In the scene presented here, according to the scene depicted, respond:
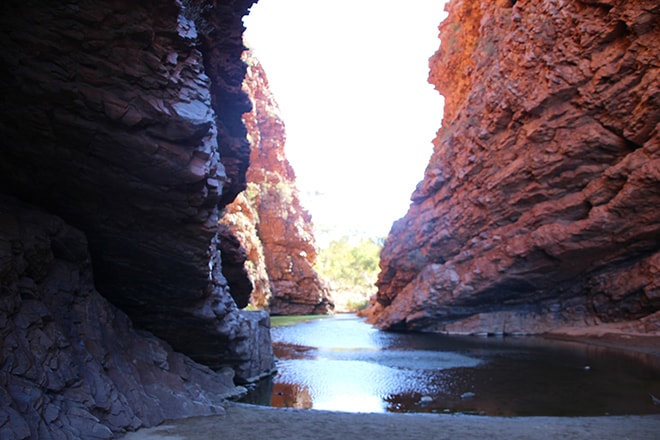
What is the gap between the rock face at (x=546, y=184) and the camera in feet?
64.8

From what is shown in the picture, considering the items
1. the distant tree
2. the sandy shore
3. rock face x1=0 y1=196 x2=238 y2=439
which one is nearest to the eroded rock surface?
rock face x1=0 y1=196 x2=238 y2=439

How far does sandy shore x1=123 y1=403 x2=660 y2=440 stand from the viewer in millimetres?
7176

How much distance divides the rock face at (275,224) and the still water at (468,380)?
32.0 meters

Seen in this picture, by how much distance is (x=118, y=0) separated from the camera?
21.6 ft

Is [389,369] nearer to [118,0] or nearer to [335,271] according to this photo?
[118,0]

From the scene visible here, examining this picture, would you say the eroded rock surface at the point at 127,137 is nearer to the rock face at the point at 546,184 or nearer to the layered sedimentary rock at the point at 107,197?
the layered sedimentary rock at the point at 107,197

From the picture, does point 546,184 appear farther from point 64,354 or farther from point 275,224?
point 275,224

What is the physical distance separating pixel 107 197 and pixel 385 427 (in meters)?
6.60

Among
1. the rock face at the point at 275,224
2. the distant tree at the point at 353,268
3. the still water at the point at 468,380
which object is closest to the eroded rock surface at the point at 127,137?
the still water at the point at 468,380

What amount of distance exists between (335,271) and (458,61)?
51.3 meters

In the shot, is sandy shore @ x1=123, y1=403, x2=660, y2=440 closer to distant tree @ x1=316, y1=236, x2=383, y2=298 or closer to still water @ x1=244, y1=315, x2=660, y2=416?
still water @ x1=244, y1=315, x2=660, y2=416

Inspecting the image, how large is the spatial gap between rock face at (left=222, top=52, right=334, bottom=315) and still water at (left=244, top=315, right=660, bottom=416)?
32.0 meters

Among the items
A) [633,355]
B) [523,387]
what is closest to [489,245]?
[633,355]

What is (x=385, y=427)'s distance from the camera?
26.0 ft
